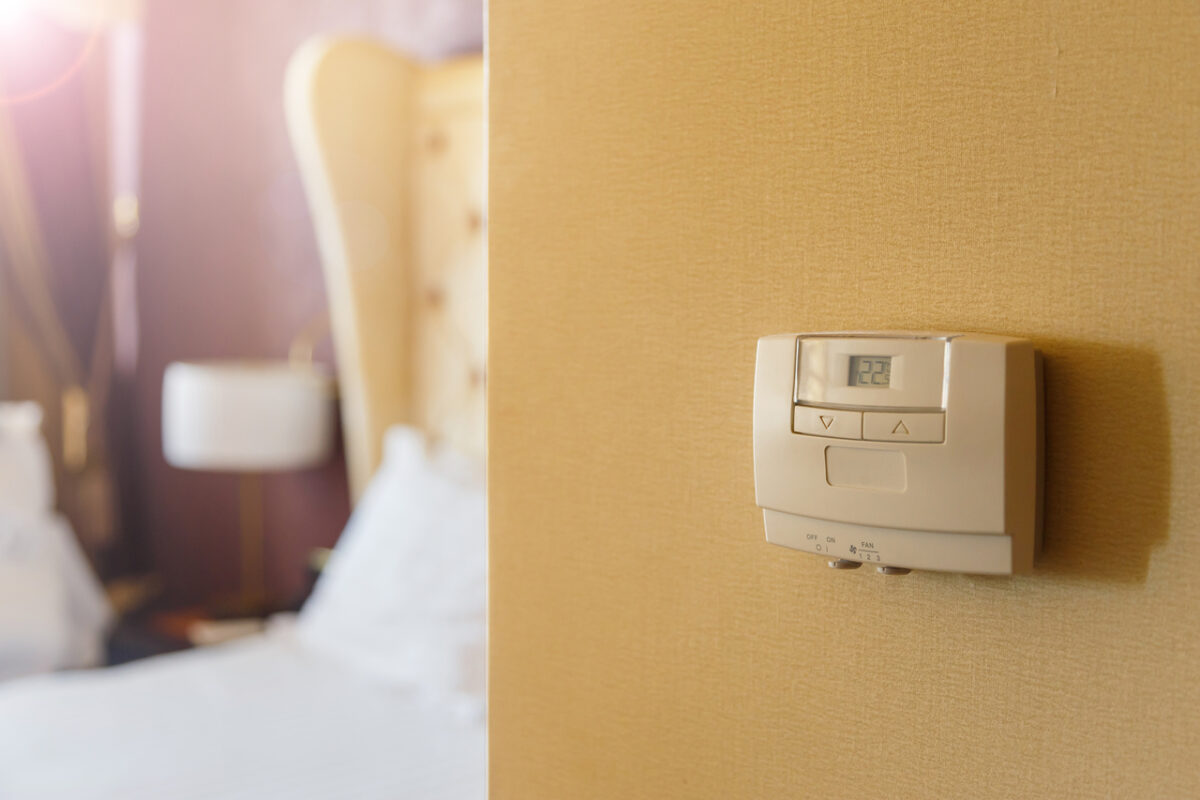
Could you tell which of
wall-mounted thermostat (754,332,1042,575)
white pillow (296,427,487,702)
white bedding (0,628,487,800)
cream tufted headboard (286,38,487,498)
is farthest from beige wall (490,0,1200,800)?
cream tufted headboard (286,38,487,498)

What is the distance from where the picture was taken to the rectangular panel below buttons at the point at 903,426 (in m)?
0.36

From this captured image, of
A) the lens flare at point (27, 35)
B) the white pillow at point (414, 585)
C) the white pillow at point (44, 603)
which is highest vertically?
the lens flare at point (27, 35)

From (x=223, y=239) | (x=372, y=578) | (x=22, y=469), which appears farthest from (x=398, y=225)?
(x=22, y=469)

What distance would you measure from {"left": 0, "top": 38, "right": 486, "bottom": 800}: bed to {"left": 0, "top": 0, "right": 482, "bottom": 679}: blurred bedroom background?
28 centimetres

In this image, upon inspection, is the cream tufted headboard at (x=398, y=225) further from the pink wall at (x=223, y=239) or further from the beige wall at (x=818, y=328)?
the beige wall at (x=818, y=328)

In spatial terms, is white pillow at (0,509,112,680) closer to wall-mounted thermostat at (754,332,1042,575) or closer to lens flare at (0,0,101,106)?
lens flare at (0,0,101,106)

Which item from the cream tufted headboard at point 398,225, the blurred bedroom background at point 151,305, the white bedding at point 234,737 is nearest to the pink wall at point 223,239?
the blurred bedroom background at point 151,305

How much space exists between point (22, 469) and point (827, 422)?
3064 mm

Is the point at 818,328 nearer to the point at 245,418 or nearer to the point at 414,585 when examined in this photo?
the point at 414,585

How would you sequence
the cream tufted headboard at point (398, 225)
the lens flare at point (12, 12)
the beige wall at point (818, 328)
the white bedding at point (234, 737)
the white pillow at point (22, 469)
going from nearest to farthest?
the beige wall at point (818, 328)
the white bedding at point (234, 737)
the cream tufted headboard at point (398, 225)
the white pillow at point (22, 469)
the lens flare at point (12, 12)

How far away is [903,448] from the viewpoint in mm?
372

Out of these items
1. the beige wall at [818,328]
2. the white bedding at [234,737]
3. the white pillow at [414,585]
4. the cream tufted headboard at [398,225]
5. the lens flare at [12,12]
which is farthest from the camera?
the lens flare at [12,12]

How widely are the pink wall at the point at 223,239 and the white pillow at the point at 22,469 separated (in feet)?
1.83

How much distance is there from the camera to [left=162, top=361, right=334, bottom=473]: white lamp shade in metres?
2.46
